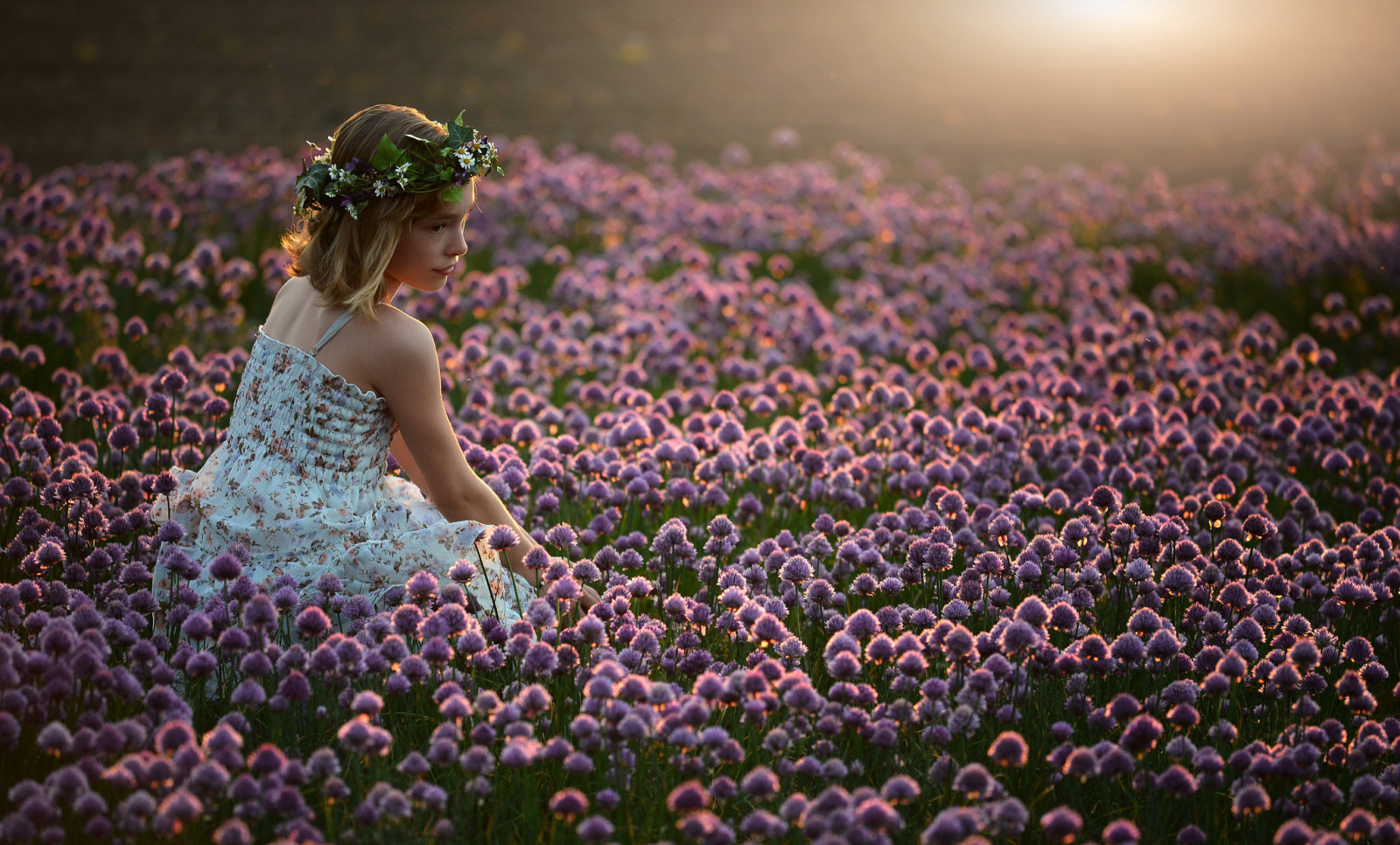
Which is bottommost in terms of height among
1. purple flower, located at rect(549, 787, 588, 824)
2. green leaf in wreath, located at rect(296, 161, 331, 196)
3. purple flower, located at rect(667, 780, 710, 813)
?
purple flower, located at rect(549, 787, 588, 824)

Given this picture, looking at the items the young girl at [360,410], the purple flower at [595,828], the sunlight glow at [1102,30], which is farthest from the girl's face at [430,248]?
the sunlight glow at [1102,30]

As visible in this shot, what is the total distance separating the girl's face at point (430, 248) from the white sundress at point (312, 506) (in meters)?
0.31

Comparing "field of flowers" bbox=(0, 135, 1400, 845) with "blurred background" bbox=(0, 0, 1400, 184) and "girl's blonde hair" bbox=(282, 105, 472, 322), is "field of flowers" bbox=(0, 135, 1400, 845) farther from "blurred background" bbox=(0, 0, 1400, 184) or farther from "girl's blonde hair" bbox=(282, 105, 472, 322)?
"blurred background" bbox=(0, 0, 1400, 184)

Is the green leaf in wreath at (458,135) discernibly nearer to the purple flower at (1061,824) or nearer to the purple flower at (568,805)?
the purple flower at (568,805)

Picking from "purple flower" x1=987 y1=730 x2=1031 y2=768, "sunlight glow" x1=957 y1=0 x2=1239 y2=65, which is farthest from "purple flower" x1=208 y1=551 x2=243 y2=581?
"sunlight glow" x1=957 y1=0 x2=1239 y2=65

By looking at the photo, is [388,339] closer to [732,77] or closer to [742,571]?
[742,571]

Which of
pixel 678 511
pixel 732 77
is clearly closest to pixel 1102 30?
pixel 732 77

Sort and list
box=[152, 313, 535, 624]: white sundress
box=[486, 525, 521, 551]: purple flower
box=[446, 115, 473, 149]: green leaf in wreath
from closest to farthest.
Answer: box=[486, 525, 521, 551]: purple flower, box=[152, 313, 535, 624]: white sundress, box=[446, 115, 473, 149]: green leaf in wreath

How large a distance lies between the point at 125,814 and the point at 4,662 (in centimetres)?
58

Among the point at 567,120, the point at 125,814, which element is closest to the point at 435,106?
the point at 567,120

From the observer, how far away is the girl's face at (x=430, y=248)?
418 centimetres

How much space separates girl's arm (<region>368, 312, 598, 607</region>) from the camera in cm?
404

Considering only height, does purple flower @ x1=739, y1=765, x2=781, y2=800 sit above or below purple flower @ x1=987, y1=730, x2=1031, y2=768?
below

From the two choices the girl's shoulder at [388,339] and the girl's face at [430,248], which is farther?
the girl's face at [430,248]
